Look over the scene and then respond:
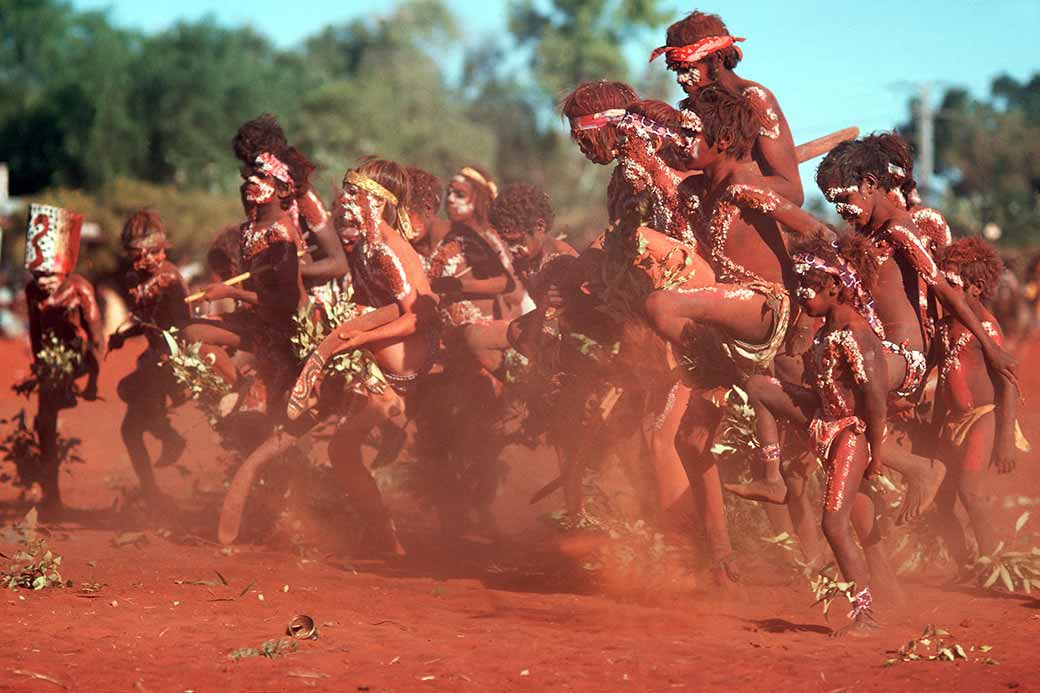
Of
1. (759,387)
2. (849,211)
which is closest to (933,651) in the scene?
(759,387)

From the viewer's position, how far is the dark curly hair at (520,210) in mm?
9609

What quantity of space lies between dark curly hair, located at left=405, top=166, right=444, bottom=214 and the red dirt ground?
2594 millimetres

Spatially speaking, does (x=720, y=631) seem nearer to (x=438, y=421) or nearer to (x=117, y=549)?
(x=438, y=421)

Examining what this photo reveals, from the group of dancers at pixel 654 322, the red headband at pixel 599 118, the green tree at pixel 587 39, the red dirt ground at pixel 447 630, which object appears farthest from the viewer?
the green tree at pixel 587 39

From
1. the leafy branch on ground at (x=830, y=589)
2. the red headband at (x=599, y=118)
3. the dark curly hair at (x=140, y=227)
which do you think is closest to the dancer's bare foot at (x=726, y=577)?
the leafy branch on ground at (x=830, y=589)

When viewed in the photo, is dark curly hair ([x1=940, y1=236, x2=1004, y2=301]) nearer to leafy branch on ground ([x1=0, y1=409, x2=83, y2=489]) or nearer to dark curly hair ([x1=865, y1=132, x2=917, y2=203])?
dark curly hair ([x1=865, y1=132, x2=917, y2=203])

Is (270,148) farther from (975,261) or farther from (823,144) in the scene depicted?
(975,261)

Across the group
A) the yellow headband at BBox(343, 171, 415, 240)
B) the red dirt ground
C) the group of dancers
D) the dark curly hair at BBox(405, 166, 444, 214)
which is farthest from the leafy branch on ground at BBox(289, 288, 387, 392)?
the dark curly hair at BBox(405, 166, 444, 214)

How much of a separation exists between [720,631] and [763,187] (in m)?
2.04

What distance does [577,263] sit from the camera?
7.52 meters

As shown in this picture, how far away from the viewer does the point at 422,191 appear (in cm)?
988

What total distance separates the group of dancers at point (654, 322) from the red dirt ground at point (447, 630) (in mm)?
400

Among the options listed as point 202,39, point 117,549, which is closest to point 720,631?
point 117,549

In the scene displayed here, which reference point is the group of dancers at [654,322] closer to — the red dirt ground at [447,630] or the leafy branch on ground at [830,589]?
the leafy branch on ground at [830,589]
